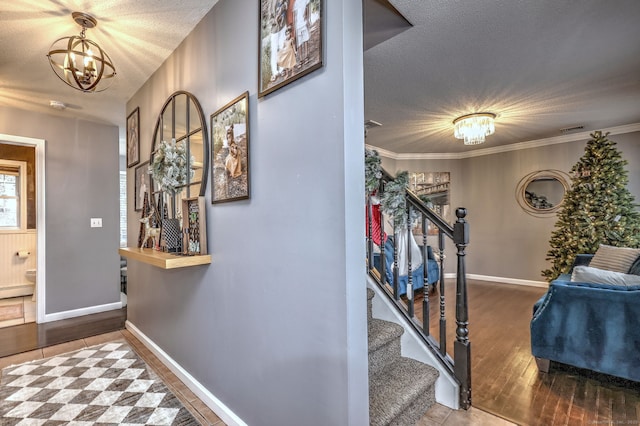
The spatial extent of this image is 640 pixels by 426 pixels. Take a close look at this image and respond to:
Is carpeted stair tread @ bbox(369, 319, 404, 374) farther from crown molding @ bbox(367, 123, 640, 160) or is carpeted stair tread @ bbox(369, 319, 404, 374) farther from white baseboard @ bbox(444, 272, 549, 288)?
white baseboard @ bbox(444, 272, 549, 288)

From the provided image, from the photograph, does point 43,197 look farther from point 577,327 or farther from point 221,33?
point 577,327

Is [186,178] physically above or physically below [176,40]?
below

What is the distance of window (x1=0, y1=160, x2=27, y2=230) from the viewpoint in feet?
15.4

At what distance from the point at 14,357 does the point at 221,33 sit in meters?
3.22

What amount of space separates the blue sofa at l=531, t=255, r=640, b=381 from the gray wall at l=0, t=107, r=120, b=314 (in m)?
4.76

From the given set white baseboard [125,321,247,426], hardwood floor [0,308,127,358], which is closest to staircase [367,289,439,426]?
white baseboard [125,321,247,426]

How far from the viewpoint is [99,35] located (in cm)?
210

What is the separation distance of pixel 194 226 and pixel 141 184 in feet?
4.47

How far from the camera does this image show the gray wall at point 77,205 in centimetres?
354

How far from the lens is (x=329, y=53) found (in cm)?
114

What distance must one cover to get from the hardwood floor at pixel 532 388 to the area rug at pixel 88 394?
193 centimetres

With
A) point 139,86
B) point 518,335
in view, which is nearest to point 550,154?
point 518,335

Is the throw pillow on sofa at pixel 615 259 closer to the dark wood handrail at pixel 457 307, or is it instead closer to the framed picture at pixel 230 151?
the dark wood handrail at pixel 457 307

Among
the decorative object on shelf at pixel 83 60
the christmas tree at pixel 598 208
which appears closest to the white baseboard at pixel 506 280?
the christmas tree at pixel 598 208
